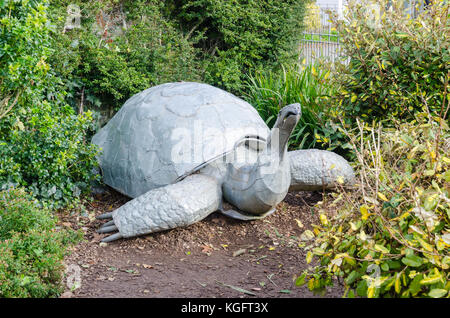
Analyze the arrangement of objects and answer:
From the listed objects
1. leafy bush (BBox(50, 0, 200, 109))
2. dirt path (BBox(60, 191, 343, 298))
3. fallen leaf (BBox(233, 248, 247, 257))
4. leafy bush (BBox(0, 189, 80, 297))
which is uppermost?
leafy bush (BBox(50, 0, 200, 109))

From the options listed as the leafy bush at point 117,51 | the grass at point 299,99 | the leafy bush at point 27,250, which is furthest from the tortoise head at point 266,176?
the leafy bush at point 117,51

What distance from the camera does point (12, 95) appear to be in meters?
3.56

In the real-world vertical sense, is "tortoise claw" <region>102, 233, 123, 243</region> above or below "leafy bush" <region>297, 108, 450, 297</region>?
below

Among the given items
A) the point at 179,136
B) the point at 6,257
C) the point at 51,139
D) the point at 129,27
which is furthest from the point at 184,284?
the point at 129,27

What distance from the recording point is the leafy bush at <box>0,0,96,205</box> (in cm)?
329

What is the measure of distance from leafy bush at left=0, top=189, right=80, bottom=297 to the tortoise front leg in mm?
443

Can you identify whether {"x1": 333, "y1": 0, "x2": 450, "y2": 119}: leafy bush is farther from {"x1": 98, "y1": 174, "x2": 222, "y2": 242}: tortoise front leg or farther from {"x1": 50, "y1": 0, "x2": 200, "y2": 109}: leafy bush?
{"x1": 50, "y1": 0, "x2": 200, "y2": 109}: leafy bush

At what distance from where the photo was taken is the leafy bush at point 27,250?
2.56 m

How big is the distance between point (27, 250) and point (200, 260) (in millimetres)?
1313

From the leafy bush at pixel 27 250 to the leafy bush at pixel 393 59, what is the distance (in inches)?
109

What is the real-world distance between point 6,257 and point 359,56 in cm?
313

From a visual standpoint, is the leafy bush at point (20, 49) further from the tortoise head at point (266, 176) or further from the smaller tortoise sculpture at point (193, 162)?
the tortoise head at point (266, 176)

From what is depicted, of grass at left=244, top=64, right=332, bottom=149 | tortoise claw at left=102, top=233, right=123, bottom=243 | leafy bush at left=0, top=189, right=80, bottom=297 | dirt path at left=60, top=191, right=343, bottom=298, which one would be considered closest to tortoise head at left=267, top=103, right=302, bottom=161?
dirt path at left=60, top=191, right=343, bottom=298

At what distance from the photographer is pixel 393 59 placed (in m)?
3.86
